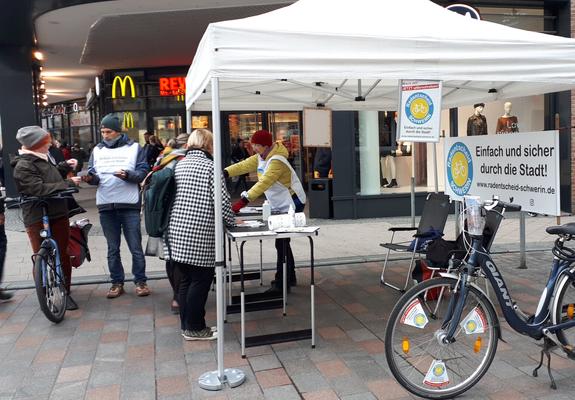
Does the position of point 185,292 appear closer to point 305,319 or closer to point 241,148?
point 305,319

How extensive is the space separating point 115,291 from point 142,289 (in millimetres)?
265

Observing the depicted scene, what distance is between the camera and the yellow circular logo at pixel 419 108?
4242mm

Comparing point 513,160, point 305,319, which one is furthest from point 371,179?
point 305,319

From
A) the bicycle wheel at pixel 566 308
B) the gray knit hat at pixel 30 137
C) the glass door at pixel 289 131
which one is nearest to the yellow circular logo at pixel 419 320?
the bicycle wheel at pixel 566 308

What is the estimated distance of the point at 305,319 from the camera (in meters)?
4.75

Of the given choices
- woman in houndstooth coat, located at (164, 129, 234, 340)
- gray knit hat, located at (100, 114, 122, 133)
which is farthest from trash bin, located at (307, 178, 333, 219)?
woman in houndstooth coat, located at (164, 129, 234, 340)

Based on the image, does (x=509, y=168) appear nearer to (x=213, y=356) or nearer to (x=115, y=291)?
(x=213, y=356)

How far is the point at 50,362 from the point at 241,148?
34.5 feet

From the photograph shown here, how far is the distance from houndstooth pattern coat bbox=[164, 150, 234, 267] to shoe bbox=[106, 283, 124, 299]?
173cm

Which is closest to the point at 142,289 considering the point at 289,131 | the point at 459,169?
the point at 459,169

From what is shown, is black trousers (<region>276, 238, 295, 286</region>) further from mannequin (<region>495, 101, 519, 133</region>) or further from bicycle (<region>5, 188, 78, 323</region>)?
mannequin (<region>495, 101, 519, 133</region>)

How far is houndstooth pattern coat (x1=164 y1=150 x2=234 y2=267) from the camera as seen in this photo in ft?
13.2

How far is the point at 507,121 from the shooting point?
35.6 ft

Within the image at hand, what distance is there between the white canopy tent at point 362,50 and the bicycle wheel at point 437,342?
3.57 ft
